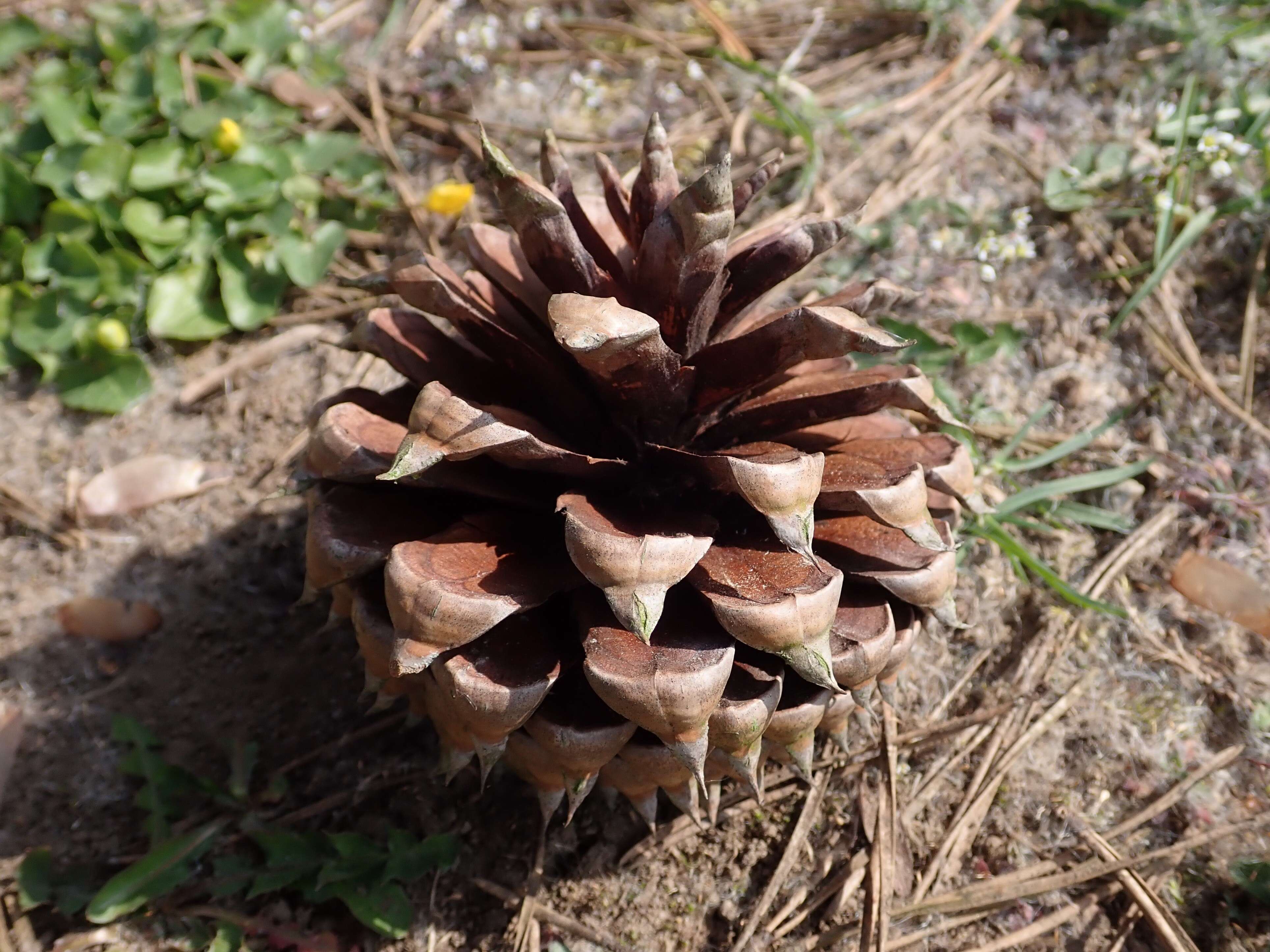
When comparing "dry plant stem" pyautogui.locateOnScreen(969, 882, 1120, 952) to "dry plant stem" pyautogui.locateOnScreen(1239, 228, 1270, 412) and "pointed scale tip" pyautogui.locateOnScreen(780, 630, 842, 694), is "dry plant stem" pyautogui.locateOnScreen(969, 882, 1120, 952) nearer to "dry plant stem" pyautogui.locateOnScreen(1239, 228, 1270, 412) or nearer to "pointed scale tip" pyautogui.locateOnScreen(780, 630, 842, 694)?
"pointed scale tip" pyautogui.locateOnScreen(780, 630, 842, 694)

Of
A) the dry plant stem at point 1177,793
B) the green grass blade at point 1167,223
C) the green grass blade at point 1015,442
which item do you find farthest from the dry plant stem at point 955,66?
the dry plant stem at point 1177,793

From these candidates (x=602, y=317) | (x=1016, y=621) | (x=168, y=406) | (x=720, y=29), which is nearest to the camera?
(x=602, y=317)

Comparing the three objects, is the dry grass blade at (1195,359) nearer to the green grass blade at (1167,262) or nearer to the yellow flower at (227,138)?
the green grass blade at (1167,262)

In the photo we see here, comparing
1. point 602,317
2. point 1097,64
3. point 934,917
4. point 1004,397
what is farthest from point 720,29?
point 934,917

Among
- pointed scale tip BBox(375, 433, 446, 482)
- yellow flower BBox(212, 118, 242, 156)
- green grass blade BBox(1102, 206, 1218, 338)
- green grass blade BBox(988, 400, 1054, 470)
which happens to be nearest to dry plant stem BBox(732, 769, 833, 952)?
green grass blade BBox(988, 400, 1054, 470)

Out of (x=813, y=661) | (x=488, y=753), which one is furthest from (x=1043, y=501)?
(x=488, y=753)

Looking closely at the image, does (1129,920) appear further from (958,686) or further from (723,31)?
(723,31)

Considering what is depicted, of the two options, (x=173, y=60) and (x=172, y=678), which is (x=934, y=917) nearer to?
(x=172, y=678)
